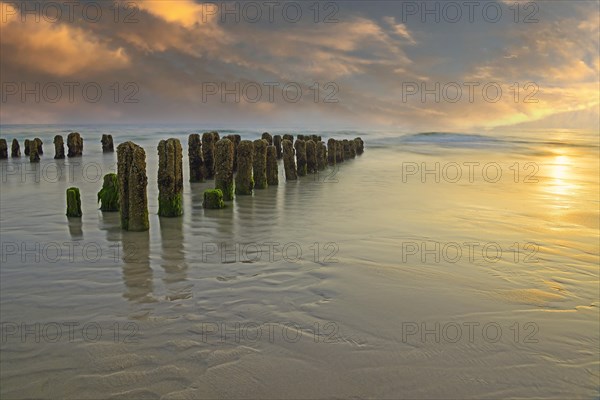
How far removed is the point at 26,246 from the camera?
7164 millimetres

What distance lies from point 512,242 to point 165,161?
6212 millimetres

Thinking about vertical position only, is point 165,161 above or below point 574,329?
above

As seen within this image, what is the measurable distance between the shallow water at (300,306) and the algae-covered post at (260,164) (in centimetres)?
354

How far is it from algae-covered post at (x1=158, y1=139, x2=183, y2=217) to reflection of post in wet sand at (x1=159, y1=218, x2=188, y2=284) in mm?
326

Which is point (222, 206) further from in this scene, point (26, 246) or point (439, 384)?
point (439, 384)

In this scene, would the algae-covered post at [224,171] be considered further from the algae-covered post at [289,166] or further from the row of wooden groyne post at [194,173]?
the algae-covered post at [289,166]

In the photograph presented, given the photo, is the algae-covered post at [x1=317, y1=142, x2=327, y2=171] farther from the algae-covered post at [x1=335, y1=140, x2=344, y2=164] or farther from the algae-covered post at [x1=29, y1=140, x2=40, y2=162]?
the algae-covered post at [x1=29, y1=140, x2=40, y2=162]

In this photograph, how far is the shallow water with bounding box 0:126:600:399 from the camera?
11.5ft

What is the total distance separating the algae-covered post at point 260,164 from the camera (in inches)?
526

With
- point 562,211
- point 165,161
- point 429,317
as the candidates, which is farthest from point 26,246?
point 562,211

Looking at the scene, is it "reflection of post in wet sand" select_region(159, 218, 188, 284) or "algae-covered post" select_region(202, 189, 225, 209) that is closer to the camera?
"reflection of post in wet sand" select_region(159, 218, 188, 284)

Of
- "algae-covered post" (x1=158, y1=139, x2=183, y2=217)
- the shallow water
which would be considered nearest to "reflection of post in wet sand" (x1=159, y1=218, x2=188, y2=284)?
the shallow water

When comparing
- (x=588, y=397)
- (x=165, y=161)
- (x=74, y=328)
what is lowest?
(x=588, y=397)

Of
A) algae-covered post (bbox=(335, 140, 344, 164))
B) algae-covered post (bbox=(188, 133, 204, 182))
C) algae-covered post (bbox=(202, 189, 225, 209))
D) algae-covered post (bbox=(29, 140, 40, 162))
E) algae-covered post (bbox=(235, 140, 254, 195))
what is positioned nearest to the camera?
algae-covered post (bbox=(202, 189, 225, 209))
